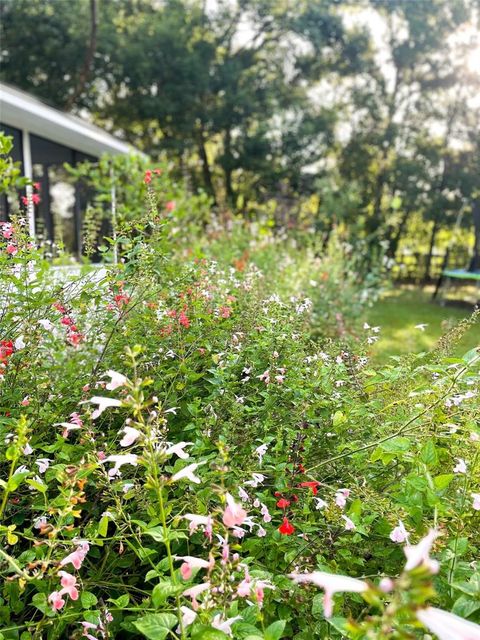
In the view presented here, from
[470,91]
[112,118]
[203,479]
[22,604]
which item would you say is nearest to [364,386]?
[203,479]

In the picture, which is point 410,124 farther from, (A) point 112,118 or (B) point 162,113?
(A) point 112,118

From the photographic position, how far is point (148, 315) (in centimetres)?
229

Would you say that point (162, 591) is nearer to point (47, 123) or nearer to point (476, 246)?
point (47, 123)

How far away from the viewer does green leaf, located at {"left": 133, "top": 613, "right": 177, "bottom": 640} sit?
1.05m

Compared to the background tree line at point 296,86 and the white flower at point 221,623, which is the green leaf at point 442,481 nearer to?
the white flower at point 221,623

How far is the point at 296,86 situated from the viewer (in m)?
18.9

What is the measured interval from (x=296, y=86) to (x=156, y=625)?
65.2 feet

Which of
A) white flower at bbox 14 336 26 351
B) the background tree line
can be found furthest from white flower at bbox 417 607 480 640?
the background tree line

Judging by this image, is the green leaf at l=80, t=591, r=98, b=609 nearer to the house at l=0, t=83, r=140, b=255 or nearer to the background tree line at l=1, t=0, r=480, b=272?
the house at l=0, t=83, r=140, b=255

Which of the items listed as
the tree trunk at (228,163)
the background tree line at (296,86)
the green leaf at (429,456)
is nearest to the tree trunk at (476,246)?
the background tree line at (296,86)

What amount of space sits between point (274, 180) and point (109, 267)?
1664 cm

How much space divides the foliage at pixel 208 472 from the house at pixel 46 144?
376 cm

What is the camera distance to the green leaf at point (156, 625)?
105cm

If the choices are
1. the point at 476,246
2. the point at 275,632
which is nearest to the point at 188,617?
the point at 275,632
